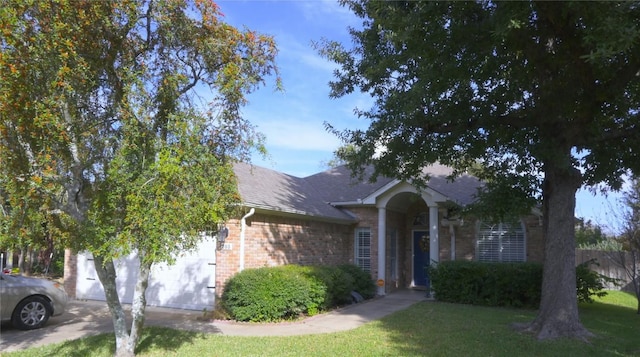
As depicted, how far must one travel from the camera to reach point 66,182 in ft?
23.1

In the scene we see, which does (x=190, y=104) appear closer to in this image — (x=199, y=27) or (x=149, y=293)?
(x=199, y=27)

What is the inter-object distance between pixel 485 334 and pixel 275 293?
465 cm

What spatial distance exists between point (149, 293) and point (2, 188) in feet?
23.0

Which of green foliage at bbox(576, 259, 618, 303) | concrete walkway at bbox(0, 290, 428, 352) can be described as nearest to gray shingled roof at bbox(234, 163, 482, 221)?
concrete walkway at bbox(0, 290, 428, 352)

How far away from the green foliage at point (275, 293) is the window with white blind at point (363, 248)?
465 centimetres

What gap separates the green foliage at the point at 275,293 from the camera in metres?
11.1

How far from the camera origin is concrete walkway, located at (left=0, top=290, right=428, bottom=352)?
950 cm

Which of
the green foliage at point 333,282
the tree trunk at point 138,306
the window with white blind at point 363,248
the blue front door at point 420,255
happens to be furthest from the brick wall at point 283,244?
the tree trunk at point 138,306

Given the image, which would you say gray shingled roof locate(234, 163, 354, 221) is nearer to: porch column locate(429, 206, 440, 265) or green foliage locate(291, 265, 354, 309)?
green foliage locate(291, 265, 354, 309)

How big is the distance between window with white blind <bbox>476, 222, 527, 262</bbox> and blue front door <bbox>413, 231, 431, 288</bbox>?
103 inches

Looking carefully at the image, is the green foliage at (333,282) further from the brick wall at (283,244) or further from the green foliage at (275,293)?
the brick wall at (283,244)

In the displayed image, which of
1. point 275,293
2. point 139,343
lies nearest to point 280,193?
point 275,293

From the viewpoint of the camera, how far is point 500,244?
51.5ft

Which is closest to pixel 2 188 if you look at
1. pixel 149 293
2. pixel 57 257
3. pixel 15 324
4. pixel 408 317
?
pixel 15 324
